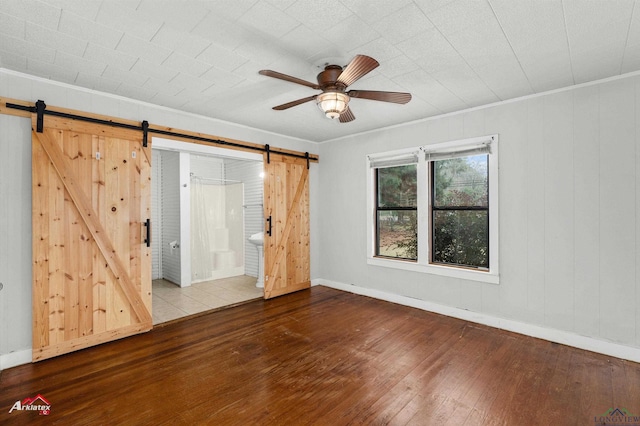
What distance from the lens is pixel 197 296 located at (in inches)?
195

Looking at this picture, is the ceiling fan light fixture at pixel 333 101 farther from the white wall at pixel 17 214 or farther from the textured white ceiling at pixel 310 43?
the white wall at pixel 17 214

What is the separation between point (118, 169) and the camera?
3.40 m

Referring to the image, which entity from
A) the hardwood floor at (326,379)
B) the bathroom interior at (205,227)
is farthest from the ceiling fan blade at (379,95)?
the bathroom interior at (205,227)

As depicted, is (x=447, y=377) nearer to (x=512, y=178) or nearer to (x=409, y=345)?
(x=409, y=345)

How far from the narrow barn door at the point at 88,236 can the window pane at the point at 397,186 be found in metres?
3.34

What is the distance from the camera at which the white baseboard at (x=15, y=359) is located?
8.95 feet

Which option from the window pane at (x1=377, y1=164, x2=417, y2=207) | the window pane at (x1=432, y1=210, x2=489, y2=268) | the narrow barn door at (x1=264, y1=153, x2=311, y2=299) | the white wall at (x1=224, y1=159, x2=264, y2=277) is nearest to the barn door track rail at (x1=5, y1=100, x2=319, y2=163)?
the narrow barn door at (x1=264, y1=153, x2=311, y2=299)

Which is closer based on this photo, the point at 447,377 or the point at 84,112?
the point at 447,377

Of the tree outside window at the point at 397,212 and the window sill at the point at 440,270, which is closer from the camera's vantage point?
the window sill at the point at 440,270

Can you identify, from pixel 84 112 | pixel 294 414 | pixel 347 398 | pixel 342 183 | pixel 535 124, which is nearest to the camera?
pixel 294 414

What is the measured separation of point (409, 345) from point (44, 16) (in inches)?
159

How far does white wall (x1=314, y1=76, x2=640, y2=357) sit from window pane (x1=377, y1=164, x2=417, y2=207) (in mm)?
583

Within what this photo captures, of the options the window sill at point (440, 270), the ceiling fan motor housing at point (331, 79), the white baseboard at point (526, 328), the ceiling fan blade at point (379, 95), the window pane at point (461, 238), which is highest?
the ceiling fan motor housing at point (331, 79)

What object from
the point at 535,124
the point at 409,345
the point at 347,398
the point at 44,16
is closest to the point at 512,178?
the point at 535,124
